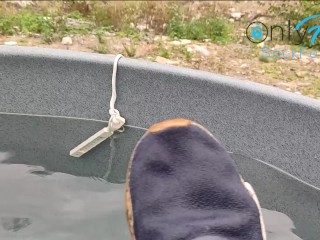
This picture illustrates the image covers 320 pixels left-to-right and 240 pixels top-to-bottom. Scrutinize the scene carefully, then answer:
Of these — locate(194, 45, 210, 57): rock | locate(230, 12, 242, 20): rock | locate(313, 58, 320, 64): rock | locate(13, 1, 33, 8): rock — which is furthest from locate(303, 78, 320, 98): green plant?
locate(13, 1, 33, 8): rock

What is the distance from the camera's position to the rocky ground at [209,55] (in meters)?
2.45

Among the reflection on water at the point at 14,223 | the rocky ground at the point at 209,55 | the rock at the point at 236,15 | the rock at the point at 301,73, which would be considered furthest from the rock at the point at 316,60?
the reflection on water at the point at 14,223

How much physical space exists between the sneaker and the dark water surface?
1.22 ft

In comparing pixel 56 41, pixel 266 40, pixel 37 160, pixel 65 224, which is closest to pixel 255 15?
pixel 266 40

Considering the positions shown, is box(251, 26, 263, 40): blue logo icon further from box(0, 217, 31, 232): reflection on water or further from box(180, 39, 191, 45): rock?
box(0, 217, 31, 232): reflection on water

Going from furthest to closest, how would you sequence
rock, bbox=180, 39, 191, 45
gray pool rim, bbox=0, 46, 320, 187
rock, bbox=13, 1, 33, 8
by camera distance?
rock, bbox=13, 1, 33, 8 < rock, bbox=180, 39, 191, 45 < gray pool rim, bbox=0, 46, 320, 187

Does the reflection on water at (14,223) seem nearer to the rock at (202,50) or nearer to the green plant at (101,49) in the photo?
the green plant at (101,49)

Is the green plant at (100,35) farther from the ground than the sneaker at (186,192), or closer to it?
farther from the ground

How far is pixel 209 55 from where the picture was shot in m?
2.67

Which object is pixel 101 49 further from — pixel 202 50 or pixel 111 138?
pixel 111 138

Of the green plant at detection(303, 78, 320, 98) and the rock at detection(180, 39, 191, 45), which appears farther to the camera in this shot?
the rock at detection(180, 39, 191, 45)

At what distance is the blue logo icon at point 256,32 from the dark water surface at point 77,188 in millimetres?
1209

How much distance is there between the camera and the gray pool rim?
1.94 meters

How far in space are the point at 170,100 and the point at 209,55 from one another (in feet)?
2.07
